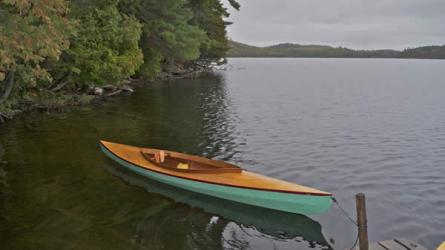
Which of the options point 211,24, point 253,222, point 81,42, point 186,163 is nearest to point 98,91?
point 81,42

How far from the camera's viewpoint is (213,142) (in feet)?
76.9

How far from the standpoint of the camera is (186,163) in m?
16.9

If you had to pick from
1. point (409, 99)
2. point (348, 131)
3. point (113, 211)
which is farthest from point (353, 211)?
point (409, 99)

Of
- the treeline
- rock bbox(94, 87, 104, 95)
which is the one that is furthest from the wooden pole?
rock bbox(94, 87, 104, 95)

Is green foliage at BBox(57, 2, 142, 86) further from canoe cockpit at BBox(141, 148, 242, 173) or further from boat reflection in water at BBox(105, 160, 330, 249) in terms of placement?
boat reflection in water at BBox(105, 160, 330, 249)

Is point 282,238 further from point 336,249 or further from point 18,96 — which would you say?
point 18,96

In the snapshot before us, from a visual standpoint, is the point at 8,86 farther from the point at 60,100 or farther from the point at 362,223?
the point at 362,223

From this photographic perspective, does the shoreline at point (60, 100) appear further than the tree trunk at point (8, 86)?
Yes

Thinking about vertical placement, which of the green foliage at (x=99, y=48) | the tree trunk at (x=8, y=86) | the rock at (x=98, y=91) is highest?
the green foliage at (x=99, y=48)

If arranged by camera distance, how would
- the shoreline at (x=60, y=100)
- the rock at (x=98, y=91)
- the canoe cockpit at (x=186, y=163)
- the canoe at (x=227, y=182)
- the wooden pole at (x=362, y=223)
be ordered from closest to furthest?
1. the wooden pole at (x=362, y=223)
2. the canoe at (x=227, y=182)
3. the canoe cockpit at (x=186, y=163)
4. the shoreline at (x=60, y=100)
5. the rock at (x=98, y=91)

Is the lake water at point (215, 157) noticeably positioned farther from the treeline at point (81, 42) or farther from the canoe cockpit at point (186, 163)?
the treeline at point (81, 42)

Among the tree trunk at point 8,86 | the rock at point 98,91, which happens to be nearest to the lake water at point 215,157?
the tree trunk at point 8,86

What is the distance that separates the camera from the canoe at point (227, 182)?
12906mm

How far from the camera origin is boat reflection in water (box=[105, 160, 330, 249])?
40.2ft
